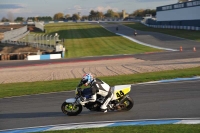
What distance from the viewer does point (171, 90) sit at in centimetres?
1585

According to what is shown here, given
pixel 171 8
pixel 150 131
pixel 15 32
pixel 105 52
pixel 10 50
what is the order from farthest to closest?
pixel 171 8 → pixel 15 32 → pixel 10 50 → pixel 105 52 → pixel 150 131

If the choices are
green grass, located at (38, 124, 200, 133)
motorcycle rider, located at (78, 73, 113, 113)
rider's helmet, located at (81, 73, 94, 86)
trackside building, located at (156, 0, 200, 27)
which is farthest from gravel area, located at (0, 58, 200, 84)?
trackside building, located at (156, 0, 200, 27)

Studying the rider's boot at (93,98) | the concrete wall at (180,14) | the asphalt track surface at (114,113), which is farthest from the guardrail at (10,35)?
the rider's boot at (93,98)

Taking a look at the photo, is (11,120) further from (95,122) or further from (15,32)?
(15,32)

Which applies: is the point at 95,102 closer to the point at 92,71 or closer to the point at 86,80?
the point at 86,80

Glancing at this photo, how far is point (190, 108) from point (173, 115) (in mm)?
1149

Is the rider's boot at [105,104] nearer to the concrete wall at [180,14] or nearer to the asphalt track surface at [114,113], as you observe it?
the asphalt track surface at [114,113]

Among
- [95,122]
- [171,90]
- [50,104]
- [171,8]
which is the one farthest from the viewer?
[171,8]

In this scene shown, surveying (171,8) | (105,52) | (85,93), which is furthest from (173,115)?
(171,8)

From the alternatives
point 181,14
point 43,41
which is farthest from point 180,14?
point 43,41

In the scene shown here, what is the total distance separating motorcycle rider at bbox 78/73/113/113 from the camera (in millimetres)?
11422

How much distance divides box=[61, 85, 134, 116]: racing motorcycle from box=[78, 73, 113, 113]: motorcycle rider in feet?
0.48

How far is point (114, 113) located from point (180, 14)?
76.0 meters

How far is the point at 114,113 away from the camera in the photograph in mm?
12039
